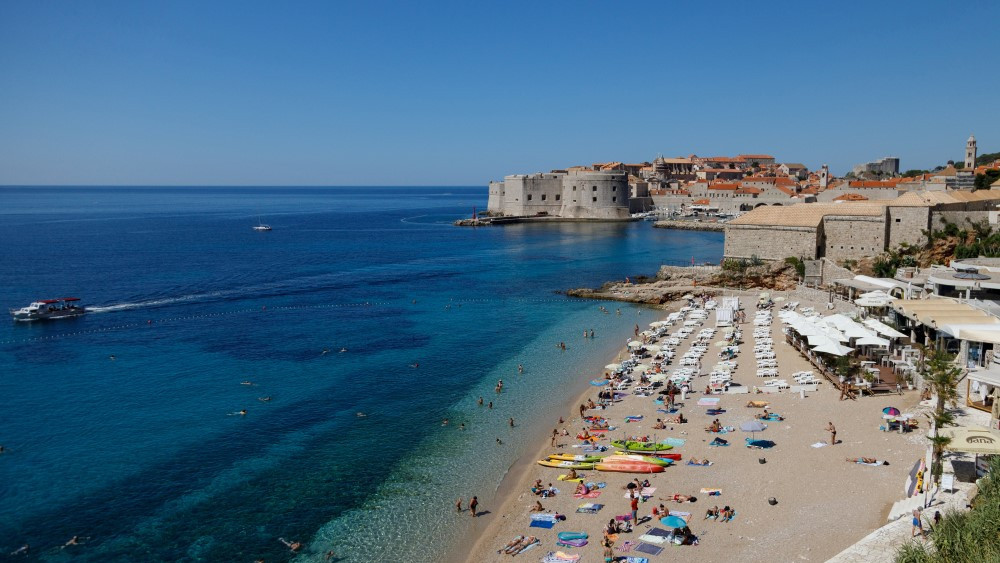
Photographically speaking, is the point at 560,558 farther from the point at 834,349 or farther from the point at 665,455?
the point at 834,349

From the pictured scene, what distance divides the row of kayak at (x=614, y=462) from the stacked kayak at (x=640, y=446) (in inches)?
11.0

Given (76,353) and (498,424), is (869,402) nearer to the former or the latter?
(498,424)

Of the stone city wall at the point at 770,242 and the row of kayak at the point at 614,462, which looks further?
the stone city wall at the point at 770,242

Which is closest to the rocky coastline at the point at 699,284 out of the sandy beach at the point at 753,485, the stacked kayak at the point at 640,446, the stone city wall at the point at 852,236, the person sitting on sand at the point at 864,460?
the stone city wall at the point at 852,236

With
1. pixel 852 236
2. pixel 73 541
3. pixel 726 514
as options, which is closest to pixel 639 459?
pixel 726 514

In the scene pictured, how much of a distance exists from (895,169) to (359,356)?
104010 mm

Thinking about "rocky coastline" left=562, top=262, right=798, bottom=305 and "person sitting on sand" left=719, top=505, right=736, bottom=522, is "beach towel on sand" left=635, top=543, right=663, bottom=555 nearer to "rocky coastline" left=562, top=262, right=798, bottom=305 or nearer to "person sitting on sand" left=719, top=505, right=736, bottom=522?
"person sitting on sand" left=719, top=505, right=736, bottom=522

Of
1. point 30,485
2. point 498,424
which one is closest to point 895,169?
point 498,424

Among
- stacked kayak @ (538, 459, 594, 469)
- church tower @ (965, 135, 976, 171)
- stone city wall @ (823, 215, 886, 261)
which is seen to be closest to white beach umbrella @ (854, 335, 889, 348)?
stacked kayak @ (538, 459, 594, 469)

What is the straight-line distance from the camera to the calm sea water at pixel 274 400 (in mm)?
12547

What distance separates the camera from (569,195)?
277 feet

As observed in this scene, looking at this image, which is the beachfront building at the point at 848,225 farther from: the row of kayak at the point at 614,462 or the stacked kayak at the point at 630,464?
the stacked kayak at the point at 630,464

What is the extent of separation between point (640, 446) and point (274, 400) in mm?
10418

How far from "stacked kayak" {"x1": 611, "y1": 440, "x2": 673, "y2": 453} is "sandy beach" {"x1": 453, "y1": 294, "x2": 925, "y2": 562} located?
42 cm
